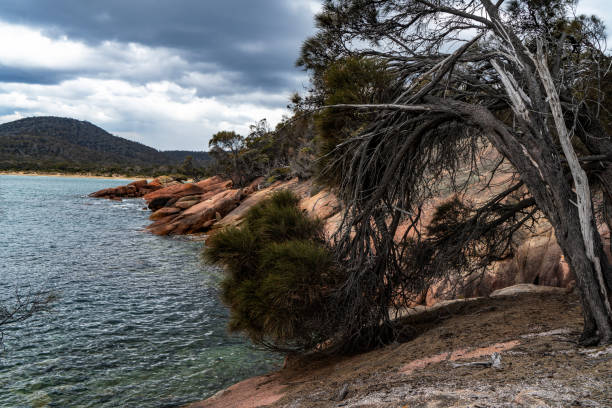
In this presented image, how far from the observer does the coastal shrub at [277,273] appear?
5012mm

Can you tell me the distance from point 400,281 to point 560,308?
2132mm

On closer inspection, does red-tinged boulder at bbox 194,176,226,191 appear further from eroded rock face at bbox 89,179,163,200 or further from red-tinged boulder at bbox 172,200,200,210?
eroded rock face at bbox 89,179,163,200

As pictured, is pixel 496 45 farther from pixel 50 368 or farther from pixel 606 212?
pixel 50 368

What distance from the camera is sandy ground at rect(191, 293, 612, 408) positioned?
264cm

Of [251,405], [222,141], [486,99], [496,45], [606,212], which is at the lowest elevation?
[251,405]

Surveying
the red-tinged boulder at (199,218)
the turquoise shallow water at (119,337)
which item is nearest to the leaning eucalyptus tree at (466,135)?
the turquoise shallow water at (119,337)

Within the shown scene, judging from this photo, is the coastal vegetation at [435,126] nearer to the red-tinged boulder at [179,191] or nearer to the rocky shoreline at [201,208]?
the rocky shoreline at [201,208]

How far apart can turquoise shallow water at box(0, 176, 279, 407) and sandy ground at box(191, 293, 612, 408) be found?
5.03 ft

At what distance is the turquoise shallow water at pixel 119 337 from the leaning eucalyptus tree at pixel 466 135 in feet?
10.2

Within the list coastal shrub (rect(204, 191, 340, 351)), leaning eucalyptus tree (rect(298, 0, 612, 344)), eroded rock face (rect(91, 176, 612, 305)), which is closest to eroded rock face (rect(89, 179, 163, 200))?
eroded rock face (rect(91, 176, 612, 305))

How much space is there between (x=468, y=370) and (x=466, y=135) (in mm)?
3664

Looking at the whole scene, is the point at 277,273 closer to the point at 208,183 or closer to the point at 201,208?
the point at 201,208

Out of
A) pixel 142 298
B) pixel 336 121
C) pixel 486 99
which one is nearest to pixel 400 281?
pixel 336 121

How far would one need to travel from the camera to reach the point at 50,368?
7.48 metres
